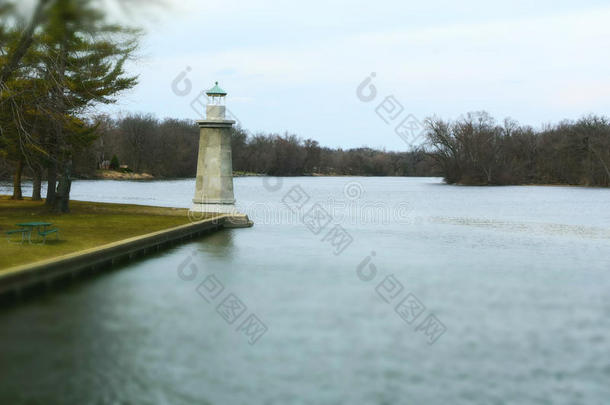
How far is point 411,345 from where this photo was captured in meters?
10.6

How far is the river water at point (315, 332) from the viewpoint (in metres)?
8.23

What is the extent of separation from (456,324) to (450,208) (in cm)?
3591

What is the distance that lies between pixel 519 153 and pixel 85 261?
102 metres

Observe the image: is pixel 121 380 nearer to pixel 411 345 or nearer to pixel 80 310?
pixel 80 310

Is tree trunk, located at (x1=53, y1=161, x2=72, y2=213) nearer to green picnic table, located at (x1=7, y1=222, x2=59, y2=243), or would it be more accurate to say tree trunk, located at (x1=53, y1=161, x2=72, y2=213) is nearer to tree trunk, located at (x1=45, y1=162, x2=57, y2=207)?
tree trunk, located at (x1=45, y1=162, x2=57, y2=207)

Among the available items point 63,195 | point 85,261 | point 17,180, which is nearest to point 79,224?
point 63,195

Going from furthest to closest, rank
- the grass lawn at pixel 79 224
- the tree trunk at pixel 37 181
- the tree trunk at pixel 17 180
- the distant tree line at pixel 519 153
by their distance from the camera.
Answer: the distant tree line at pixel 519 153, the tree trunk at pixel 17 180, the tree trunk at pixel 37 181, the grass lawn at pixel 79 224

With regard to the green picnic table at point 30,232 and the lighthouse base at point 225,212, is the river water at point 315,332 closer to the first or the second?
the green picnic table at point 30,232

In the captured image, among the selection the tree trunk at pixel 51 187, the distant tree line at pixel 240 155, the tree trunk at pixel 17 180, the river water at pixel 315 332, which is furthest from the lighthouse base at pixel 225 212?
the distant tree line at pixel 240 155

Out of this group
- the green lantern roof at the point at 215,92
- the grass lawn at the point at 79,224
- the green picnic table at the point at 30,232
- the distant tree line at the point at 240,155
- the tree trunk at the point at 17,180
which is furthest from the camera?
the distant tree line at the point at 240,155

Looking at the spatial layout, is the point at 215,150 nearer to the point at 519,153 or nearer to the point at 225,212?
the point at 225,212

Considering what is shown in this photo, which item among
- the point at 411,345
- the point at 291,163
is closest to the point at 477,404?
the point at 411,345

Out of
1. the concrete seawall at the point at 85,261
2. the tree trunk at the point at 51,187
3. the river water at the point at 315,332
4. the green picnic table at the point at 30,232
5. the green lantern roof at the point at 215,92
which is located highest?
the green lantern roof at the point at 215,92

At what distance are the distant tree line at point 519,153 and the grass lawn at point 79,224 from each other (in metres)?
75.2
